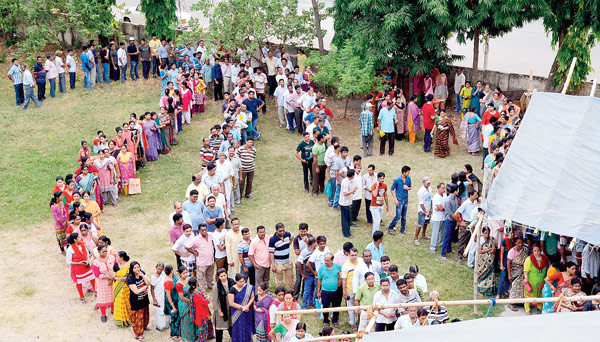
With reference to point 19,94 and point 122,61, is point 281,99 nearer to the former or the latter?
point 122,61

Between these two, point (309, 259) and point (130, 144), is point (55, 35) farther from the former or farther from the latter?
point (309, 259)

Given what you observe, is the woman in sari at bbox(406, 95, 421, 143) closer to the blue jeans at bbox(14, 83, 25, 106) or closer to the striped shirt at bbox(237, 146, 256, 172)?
the striped shirt at bbox(237, 146, 256, 172)

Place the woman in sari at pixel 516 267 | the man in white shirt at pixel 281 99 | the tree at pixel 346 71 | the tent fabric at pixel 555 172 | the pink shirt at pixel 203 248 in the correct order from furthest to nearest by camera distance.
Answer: the man in white shirt at pixel 281 99
the tree at pixel 346 71
the pink shirt at pixel 203 248
the woman in sari at pixel 516 267
the tent fabric at pixel 555 172

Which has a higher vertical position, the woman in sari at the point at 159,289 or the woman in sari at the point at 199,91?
the woman in sari at the point at 199,91

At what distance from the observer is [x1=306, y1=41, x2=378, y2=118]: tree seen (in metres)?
19.5

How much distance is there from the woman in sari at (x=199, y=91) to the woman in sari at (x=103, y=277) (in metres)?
9.54

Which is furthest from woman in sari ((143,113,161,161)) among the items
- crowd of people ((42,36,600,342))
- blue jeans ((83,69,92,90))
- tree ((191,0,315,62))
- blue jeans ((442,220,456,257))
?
blue jeans ((442,220,456,257))

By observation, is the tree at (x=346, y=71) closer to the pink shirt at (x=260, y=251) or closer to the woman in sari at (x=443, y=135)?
the woman in sari at (x=443, y=135)

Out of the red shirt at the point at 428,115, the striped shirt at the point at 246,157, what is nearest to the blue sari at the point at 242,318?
the striped shirt at the point at 246,157

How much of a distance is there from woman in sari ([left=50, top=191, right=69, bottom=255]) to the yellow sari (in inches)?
116

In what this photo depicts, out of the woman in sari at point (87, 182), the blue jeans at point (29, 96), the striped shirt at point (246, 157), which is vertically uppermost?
the blue jeans at point (29, 96)

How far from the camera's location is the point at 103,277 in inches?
458

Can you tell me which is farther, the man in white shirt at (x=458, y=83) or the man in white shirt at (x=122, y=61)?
the man in white shirt at (x=122, y=61)

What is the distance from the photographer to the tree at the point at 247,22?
21203 mm
